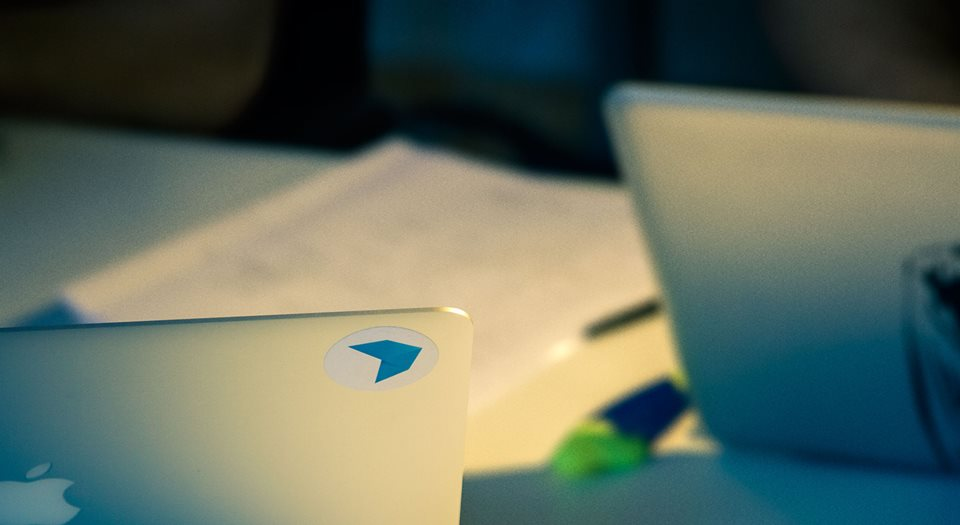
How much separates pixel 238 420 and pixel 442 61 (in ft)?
3.00

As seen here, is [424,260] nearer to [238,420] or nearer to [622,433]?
[622,433]

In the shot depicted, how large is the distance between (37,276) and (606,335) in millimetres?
495

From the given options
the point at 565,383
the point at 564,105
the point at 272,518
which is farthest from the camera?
the point at 564,105

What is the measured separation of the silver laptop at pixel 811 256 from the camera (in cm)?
43

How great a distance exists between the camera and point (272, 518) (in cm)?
34

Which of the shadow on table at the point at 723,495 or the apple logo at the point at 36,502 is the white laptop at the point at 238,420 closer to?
the apple logo at the point at 36,502

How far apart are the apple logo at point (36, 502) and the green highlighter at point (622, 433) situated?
1.02 ft

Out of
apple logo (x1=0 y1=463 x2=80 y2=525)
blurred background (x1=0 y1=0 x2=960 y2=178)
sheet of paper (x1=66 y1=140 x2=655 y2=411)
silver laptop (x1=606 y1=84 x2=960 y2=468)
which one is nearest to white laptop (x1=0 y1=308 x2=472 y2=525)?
apple logo (x1=0 y1=463 x2=80 y2=525)

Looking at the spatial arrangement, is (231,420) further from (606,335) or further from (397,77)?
(397,77)

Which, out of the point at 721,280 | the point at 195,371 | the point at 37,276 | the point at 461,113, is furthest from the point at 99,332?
the point at 461,113

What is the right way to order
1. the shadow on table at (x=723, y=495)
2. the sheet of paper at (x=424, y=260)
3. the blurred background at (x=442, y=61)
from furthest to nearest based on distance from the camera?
the blurred background at (x=442, y=61)
the sheet of paper at (x=424, y=260)
the shadow on table at (x=723, y=495)

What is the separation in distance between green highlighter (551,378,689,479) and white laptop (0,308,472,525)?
0.66ft

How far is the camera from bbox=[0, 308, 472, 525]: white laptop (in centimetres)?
35

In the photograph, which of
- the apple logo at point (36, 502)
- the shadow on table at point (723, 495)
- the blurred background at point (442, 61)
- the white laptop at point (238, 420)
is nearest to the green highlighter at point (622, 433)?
the shadow on table at point (723, 495)
